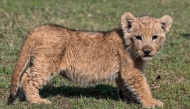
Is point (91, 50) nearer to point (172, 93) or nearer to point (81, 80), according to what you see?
point (81, 80)

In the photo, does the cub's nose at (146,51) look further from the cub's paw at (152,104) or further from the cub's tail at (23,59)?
the cub's tail at (23,59)

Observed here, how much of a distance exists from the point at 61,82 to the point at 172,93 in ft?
7.30

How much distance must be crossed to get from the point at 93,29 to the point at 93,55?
218 inches

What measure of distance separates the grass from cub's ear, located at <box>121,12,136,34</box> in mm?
1328

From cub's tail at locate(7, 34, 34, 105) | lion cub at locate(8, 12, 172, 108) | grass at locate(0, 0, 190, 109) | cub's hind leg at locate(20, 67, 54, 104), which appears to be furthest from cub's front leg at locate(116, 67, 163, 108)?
cub's tail at locate(7, 34, 34, 105)

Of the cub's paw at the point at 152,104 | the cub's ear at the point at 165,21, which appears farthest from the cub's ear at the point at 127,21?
the cub's paw at the point at 152,104

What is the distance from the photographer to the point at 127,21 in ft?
27.4

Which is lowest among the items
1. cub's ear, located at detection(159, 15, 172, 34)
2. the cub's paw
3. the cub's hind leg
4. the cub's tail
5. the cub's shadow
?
the cub's paw

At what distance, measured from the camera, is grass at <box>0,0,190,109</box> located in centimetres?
843

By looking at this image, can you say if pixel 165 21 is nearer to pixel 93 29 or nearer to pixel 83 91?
pixel 83 91

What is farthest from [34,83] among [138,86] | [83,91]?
[138,86]

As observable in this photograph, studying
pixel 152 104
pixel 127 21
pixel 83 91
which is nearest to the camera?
pixel 152 104

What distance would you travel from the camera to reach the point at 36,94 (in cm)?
805

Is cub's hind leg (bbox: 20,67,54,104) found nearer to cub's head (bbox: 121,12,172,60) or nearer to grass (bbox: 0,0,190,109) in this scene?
grass (bbox: 0,0,190,109)
